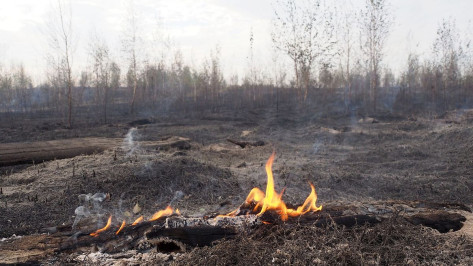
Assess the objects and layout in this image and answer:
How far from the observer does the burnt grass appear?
304cm

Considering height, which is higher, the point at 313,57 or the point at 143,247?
the point at 313,57

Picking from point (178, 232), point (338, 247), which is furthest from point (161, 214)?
point (338, 247)

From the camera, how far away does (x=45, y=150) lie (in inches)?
338

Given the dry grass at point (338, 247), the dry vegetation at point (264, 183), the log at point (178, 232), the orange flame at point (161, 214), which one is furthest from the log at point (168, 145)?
the dry grass at point (338, 247)

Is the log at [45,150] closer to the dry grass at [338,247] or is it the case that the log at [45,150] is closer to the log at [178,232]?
the log at [178,232]

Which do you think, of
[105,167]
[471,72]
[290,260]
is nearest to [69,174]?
[105,167]

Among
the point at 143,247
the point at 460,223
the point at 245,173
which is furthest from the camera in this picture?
the point at 245,173

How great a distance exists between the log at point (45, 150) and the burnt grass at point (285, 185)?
1.16 feet

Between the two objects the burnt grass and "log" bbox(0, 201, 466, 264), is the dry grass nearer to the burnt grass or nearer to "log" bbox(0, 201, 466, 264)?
the burnt grass

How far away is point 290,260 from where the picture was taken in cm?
287

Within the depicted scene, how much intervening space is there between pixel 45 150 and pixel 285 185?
5.91 metres

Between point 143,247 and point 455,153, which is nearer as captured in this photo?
point 143,247

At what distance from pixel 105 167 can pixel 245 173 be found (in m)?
2.92

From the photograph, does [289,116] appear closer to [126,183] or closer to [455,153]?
[455,153]
